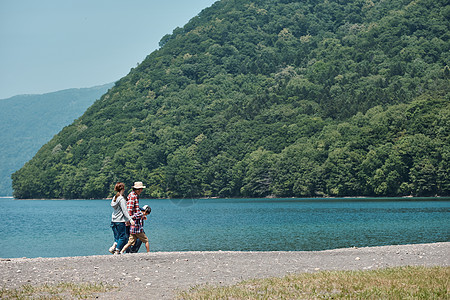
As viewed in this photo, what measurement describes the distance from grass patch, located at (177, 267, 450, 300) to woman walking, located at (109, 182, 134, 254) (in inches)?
285

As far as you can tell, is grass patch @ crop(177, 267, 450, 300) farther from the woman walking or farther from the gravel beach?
the woman walking

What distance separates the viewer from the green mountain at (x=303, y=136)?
109m

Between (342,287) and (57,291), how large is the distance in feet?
23.0

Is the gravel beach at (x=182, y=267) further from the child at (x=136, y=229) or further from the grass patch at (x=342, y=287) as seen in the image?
the grass patch at (x=342, y=287)

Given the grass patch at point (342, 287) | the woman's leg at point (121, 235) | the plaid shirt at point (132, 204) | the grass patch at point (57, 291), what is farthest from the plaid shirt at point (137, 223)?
the grass patch at point (342, 287)

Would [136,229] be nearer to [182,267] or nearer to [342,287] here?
[182,267]

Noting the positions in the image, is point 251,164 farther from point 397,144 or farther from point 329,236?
point 329,236

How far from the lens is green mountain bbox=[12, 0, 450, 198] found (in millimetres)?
109125

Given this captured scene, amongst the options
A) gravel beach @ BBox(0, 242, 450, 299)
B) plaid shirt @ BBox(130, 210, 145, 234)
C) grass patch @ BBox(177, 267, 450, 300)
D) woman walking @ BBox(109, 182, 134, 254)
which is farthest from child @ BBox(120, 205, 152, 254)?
grass patch @ BBox(177, 267, 450, 300)

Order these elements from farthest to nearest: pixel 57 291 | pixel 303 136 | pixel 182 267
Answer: pixel 303 136 → pixel 182 267 → pixel 57 291

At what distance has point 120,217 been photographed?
848 inches

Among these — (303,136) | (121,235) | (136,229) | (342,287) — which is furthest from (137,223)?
(303,136)

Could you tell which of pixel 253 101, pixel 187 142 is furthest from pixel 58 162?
pixel 253 101

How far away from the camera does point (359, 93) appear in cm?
15462
